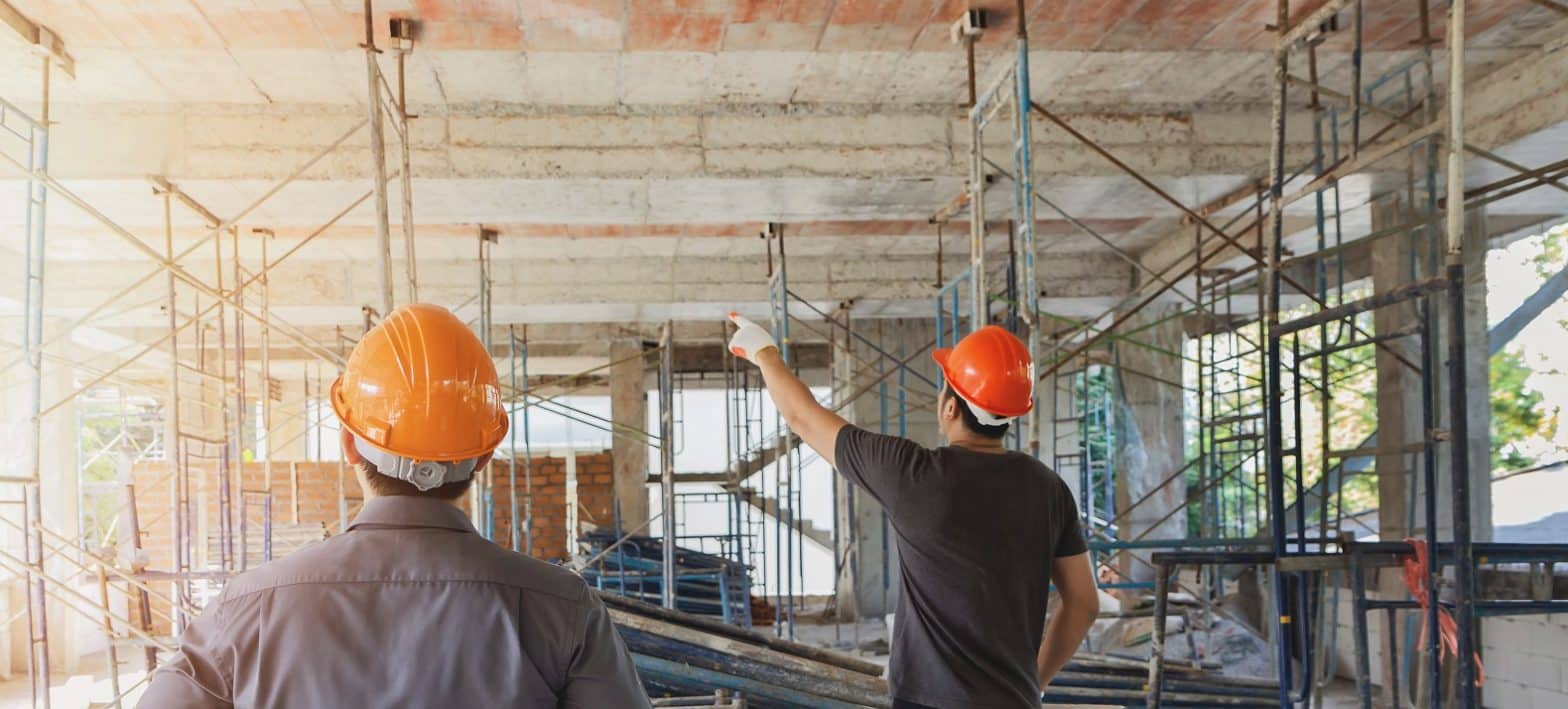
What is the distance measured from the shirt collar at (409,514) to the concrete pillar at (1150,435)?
11.3 m

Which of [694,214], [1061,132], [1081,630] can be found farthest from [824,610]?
[1081,630]

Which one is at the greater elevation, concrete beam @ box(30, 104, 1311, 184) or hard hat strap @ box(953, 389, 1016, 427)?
concrete beam @ box(30, 104, 1311, 184)

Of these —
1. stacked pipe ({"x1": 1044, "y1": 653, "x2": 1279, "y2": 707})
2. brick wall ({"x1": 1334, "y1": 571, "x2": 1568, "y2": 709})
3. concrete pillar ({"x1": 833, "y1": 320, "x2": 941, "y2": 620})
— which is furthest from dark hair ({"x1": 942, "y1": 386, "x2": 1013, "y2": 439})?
concrete pillar ({"x1": 833, "y1": 320, "x2": 941, "y2": 620})

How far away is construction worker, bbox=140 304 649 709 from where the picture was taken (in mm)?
1590

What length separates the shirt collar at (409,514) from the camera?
1.69m

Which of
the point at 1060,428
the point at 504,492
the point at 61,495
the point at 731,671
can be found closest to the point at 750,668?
the point at 731,671

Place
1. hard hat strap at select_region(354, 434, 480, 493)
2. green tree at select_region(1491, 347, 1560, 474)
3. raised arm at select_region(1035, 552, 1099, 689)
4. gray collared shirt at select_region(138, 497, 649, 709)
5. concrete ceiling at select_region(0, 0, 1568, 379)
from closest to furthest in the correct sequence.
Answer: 1. gray collared shirt at select_region(138, 497, 649, 709)
2. hard hat strap at select_region(354, 434, 480, 493)
3. raised arm at select_region(1035, 552, 1099, 689)
4. concrete ceiling at select_region(0, 0, 1568, 379)
5. green tree at select_region(1491, 347, 1560, 474)

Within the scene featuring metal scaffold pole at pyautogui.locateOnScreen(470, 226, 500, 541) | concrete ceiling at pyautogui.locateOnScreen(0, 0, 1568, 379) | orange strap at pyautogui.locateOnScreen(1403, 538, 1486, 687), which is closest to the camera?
orange strap at pyautogui.locateOnScreen(1403, 538, 1486, 687)

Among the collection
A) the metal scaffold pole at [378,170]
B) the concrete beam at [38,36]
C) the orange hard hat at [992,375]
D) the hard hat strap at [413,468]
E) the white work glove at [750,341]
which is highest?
the concrete beam at [38,36]

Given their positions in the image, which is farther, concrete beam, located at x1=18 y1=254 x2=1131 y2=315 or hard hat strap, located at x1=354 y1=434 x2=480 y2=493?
concrete beam, located at x1=18 y1=254 x2=1131 y2=315

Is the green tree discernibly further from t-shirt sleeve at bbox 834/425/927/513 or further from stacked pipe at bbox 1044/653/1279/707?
t-shirt sleeve at bbox 834/425/927/513

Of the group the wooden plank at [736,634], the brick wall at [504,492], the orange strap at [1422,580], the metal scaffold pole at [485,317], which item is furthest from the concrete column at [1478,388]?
the brick wall at [504,492]

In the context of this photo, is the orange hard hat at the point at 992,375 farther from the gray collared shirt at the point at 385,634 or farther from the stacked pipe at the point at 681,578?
the stacked pipe at the point at 681,578

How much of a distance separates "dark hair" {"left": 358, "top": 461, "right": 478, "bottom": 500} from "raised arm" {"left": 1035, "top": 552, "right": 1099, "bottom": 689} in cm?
179
